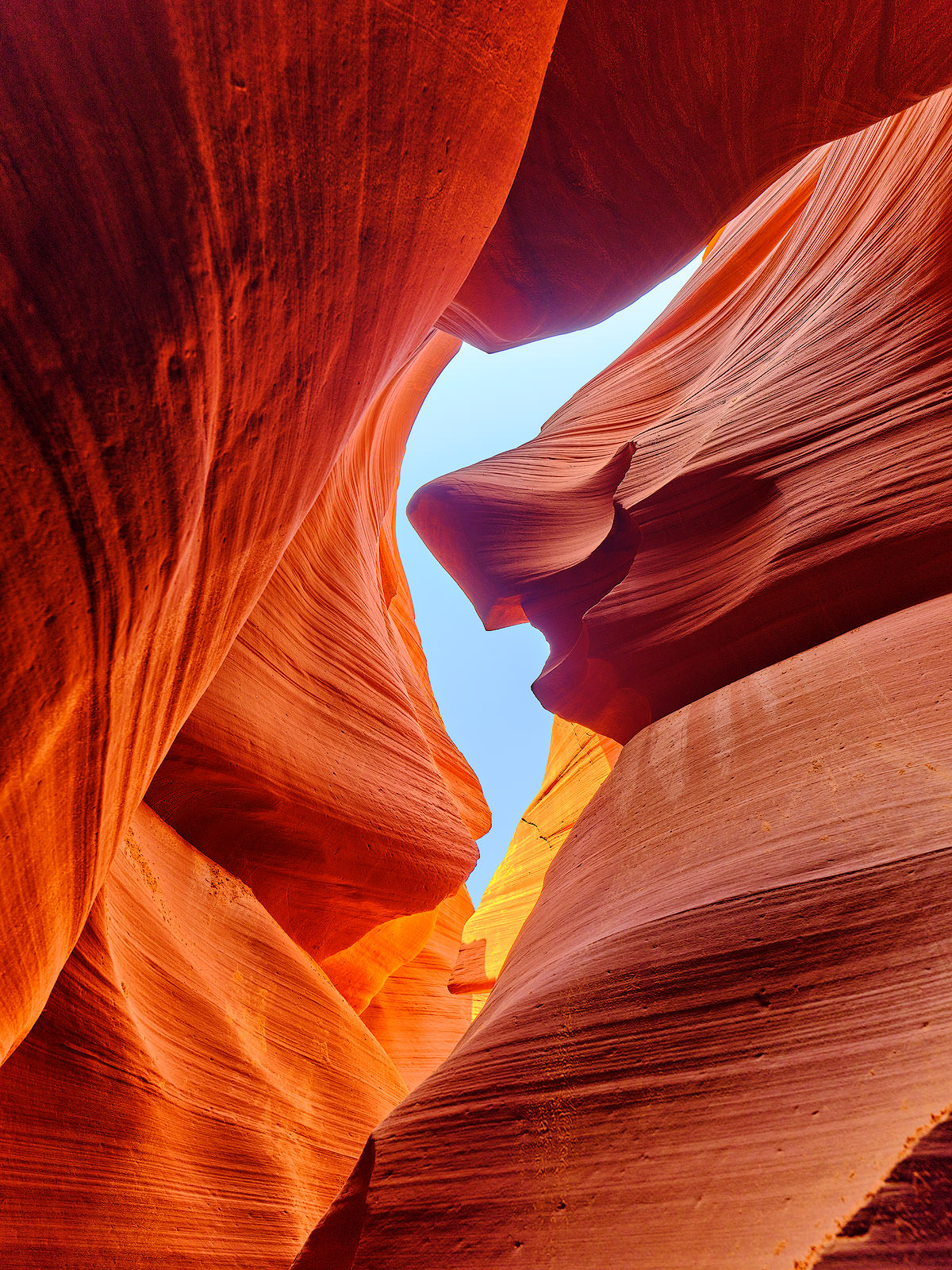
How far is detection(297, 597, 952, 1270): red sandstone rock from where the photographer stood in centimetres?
145

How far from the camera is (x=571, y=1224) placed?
64.6 inches

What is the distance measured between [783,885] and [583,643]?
2222 millimetres

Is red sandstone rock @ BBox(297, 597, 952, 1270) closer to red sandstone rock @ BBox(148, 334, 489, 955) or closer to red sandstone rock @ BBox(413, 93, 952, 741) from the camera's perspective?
red sandstone rock @ BBox(413, 93, 952, 741)

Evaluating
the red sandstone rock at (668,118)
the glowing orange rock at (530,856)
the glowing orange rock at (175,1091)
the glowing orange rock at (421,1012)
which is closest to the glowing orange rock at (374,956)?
the glowing orange rock at (421,1012)

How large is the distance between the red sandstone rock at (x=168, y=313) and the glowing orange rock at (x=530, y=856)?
6219 millimetres

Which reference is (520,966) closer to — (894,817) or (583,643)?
(894,817)

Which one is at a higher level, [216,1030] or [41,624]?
[41,624]

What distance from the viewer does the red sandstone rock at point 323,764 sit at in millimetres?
3656

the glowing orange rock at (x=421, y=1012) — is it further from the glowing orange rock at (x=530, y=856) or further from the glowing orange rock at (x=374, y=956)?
the glowing orange rock at (x=374, y=956)

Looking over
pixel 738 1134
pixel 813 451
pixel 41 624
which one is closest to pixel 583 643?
pixel 813 451

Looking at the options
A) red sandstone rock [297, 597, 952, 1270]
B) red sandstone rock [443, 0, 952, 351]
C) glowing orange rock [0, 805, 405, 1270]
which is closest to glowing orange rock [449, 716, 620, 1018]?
glowing orange rock [0, 805, 405, 1270]

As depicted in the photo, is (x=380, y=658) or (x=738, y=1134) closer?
(x=738, y=1134)

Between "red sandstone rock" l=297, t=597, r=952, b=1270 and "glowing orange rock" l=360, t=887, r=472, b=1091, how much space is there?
505cm

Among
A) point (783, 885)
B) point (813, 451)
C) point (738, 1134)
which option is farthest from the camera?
point (813, 451)
